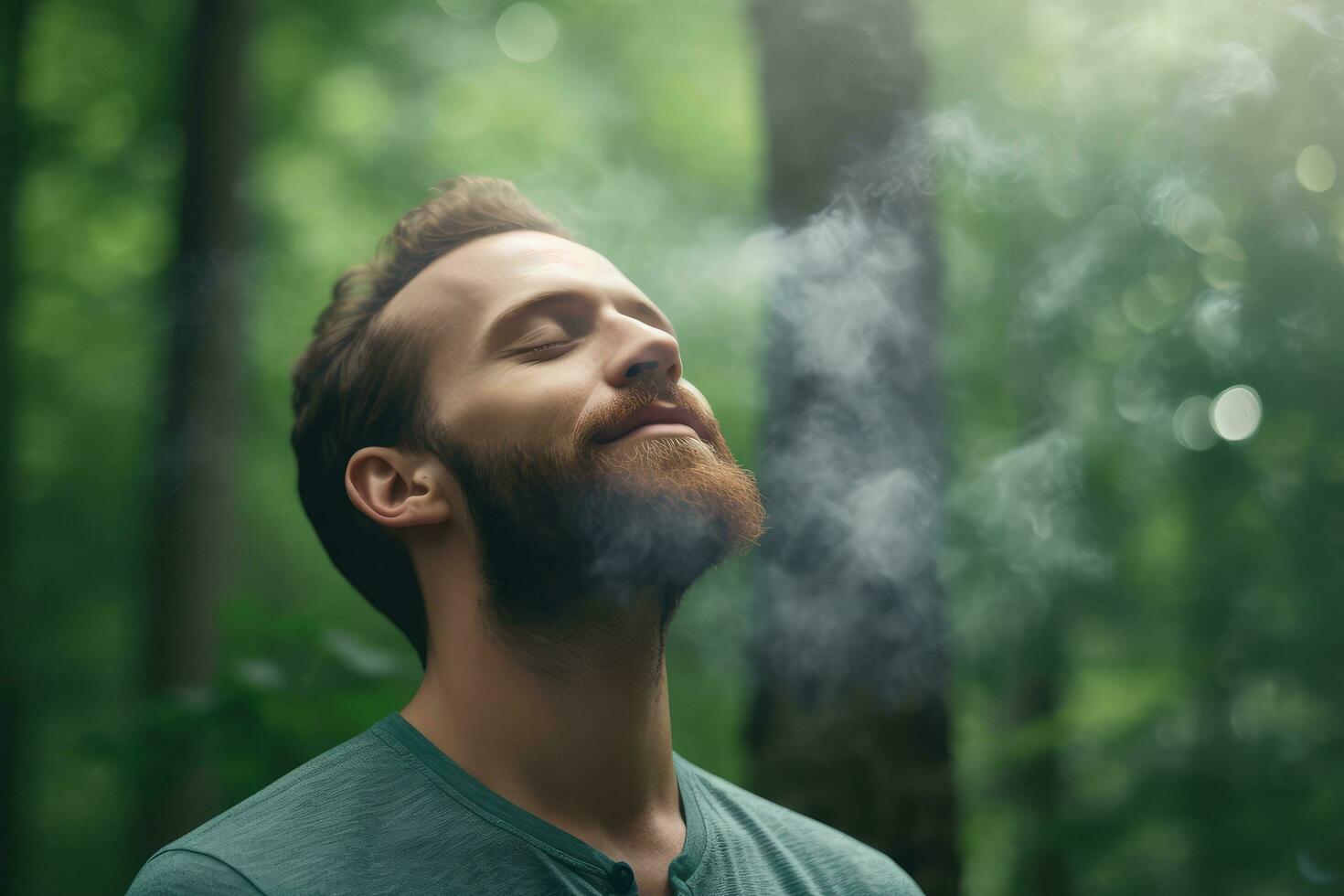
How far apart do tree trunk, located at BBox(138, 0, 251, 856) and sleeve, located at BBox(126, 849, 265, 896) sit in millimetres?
3588

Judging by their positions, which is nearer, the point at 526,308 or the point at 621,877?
the point at 621,877

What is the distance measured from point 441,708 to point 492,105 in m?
4.82

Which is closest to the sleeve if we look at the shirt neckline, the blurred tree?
the shirt neckline

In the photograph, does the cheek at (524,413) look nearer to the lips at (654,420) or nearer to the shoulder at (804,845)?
the lips at (654,420)

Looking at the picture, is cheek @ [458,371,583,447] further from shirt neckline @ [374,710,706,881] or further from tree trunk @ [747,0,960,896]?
tree trunk @ [747,0,960,896]

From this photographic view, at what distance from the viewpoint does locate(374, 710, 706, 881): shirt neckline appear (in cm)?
168

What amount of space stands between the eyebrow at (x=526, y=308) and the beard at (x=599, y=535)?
0.24m

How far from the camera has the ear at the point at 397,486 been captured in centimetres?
198

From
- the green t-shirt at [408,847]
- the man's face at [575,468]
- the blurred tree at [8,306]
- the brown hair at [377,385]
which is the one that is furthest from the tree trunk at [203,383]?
the green t-shirt at [408,847]

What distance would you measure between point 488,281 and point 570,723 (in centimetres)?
90

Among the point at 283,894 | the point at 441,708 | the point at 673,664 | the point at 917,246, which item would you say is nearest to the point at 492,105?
the point at 673,664

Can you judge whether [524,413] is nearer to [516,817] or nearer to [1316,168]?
[516,817]

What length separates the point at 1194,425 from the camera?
4910 millimetres

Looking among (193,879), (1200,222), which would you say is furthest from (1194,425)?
(193,879)
